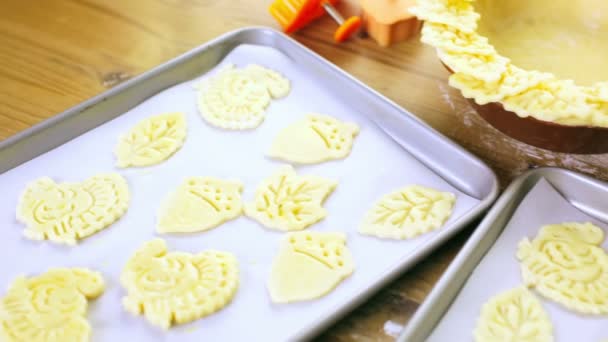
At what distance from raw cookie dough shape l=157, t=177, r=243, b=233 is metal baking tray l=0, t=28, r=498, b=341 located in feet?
0.05

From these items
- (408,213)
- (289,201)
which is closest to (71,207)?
(289,201)

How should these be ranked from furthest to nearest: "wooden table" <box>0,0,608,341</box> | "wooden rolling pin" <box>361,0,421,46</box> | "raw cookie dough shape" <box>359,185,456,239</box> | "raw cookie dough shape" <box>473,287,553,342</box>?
1. "wooden rolling pin" <box>361,0,421,46</box>
2. "wooden table" <box>0,0,608,341</box>
3. "raw cookie dough shape" <box>359,185,456,239</box>
4. "raw cookie dough shape" <box>473,287,553,342</box>

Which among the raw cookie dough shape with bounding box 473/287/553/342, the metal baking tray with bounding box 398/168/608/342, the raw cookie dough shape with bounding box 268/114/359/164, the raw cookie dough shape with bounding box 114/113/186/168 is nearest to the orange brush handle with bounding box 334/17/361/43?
the raw cookie dough shape with bounding box 268/114/359/164

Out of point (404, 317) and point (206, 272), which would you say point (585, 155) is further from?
point (206, 272)

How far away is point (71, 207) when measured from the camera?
863 millimetres

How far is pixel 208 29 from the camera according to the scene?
3.89 ft

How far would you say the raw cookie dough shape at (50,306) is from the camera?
28.0 inches

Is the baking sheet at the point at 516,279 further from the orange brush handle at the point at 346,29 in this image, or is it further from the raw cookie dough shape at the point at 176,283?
the orange brush handle at the point at 346,29

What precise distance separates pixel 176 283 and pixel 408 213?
0.31 m

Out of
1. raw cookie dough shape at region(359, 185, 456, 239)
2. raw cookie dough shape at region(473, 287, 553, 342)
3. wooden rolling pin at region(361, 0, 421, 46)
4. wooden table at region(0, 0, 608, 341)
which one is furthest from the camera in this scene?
wooden rolling pin at region(361, 0, 421, 46)

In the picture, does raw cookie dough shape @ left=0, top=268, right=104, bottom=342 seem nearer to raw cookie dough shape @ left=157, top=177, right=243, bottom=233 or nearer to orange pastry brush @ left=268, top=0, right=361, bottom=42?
raw cookie dough shape @ left=157, top=177, right=243, bottom=233

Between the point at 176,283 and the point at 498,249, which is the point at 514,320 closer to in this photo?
the point at 498,249

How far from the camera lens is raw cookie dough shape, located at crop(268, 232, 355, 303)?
743mm

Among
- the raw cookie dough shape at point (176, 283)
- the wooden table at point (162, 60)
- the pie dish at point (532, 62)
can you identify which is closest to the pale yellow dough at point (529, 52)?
the pie dish at point (532, 62)
